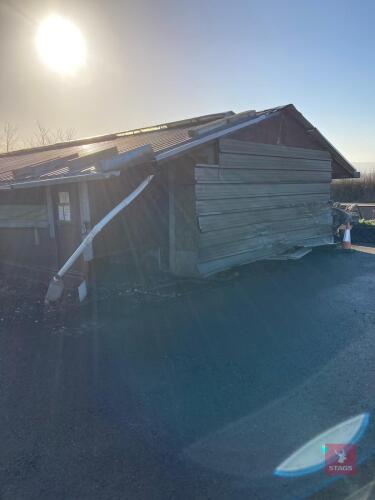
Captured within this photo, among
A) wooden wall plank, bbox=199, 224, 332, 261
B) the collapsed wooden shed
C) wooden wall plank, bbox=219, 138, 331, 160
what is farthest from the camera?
wooden wall plank, bbox=219, 138, 331, 160

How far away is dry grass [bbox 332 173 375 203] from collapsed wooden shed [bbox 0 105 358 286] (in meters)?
19.0

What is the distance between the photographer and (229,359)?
4375 millimetres

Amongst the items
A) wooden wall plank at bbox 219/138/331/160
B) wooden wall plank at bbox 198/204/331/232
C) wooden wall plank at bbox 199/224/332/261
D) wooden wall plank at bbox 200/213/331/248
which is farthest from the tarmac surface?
wooden wall plank at bbox 219/138/331/160

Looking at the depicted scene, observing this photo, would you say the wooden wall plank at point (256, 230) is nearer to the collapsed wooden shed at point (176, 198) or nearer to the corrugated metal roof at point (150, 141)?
the collapsed wooden shed at point (176, 198)

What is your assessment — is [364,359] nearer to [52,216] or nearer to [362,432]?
[362,432]

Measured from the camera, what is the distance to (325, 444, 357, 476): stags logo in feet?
8.59

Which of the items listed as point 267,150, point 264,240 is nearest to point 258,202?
point 264,240

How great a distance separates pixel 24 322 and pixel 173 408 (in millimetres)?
3213

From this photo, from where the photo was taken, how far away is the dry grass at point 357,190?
2716 centimetres

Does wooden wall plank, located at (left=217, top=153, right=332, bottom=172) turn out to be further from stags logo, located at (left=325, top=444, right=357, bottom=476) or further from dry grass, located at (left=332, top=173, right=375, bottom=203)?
dry grass, located at (left=332, top=173, right=375, bottom=203)

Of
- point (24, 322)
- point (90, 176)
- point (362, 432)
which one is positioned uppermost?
point (90, 176)

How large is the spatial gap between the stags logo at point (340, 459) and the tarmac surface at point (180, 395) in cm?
6

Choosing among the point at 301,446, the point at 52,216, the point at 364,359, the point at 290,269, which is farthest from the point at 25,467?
the point at 290,269

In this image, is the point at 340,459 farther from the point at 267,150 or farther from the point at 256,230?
the point at 267,150
